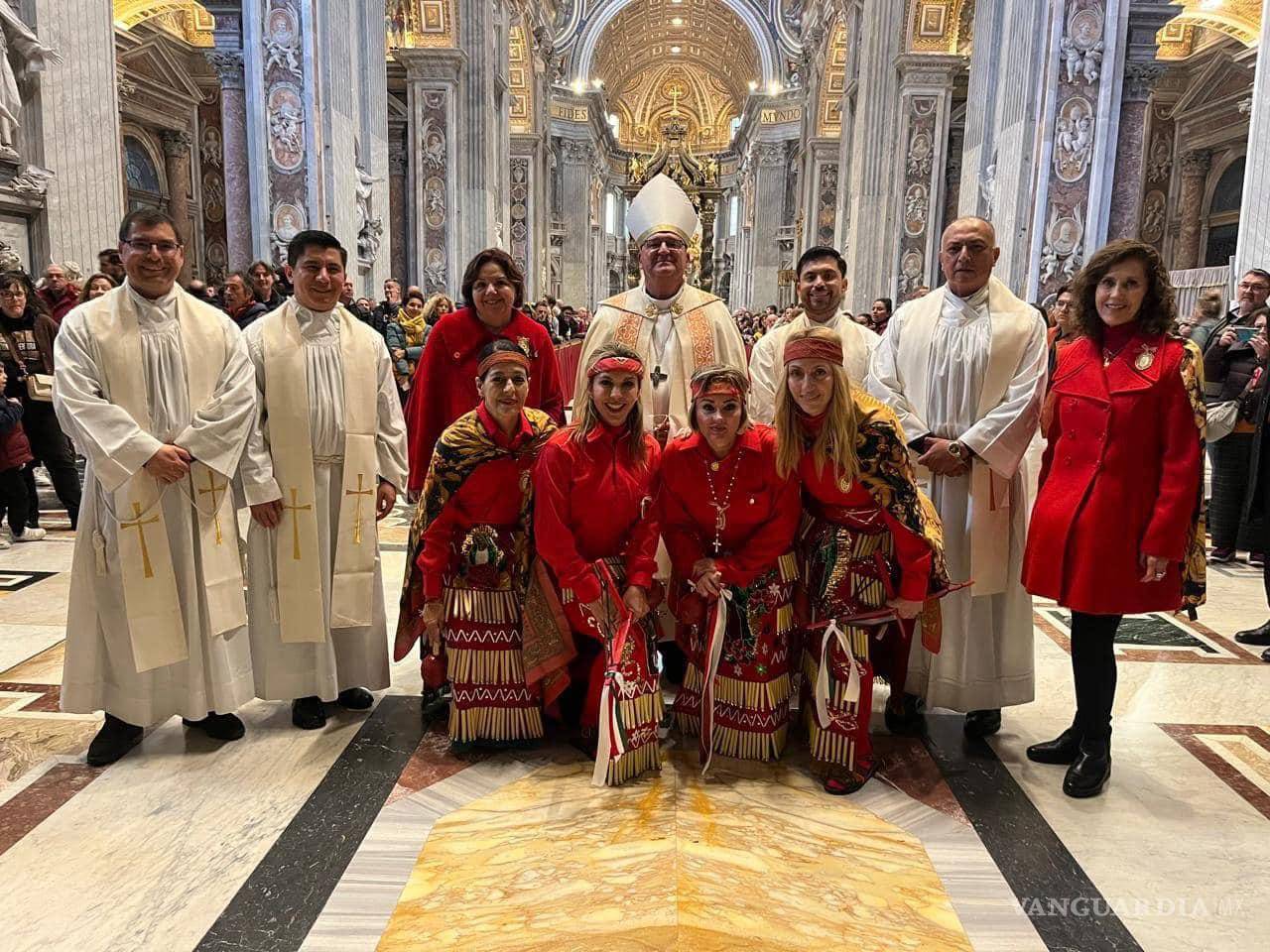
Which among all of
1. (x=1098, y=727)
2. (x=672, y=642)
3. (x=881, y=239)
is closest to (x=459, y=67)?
(x=881, y=239)

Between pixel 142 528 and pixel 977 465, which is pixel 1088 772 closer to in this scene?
pixel 977 465

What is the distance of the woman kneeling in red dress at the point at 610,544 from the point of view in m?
2.93

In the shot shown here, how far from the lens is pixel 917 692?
350 cm

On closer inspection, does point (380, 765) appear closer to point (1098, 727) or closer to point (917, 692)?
point (917, 692)

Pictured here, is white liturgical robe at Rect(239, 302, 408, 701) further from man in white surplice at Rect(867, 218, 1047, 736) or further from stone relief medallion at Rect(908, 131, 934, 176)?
stone relief medallion at Rect(908, 131, 934, 176)

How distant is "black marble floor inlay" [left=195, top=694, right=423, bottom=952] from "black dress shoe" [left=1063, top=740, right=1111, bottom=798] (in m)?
2.40

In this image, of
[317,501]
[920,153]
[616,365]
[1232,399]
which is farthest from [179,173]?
[1232,399]

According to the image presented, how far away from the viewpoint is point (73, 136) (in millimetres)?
8203

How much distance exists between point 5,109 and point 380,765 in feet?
25.0

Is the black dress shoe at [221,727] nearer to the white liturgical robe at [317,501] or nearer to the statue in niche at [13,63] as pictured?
the white liturgical robe at [317,501]

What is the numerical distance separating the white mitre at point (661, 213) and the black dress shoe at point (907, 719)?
87.1 inches

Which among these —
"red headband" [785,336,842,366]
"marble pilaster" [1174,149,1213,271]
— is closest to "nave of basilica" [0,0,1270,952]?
"red headband" [785,336,842,366]

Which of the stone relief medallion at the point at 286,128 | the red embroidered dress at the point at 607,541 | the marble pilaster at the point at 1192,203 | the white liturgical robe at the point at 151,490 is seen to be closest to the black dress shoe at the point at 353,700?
the white liturgical robe at the point at 151,490

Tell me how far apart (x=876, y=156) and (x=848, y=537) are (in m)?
15.0
